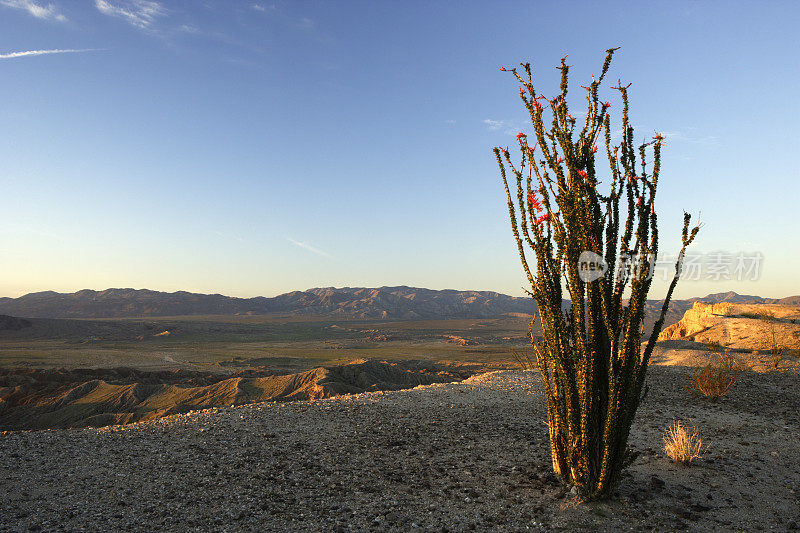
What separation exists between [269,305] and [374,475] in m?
166

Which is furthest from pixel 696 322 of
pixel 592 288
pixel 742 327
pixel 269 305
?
pixel 269 305

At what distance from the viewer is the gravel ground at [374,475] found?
4969 millimetres

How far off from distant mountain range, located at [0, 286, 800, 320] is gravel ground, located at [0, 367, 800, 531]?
434 feet

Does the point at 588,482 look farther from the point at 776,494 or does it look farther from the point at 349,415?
the point at 349,415

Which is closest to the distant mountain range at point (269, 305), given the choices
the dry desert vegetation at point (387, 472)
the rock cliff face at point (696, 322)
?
the rock cliff face at point (696, 322)

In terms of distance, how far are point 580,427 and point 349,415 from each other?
18.2ft

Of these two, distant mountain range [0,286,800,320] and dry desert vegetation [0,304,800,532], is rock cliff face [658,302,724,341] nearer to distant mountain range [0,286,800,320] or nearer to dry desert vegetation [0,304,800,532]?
dry desert vegetation [0,304,800,532]

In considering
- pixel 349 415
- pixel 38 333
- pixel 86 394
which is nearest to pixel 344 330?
pixel 38 333

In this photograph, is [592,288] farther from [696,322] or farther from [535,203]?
[696,322]

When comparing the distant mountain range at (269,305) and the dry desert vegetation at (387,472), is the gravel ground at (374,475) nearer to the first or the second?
the dry desert vegetation at (387,472)

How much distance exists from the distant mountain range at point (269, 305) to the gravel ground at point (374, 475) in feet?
434

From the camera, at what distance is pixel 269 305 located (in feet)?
537

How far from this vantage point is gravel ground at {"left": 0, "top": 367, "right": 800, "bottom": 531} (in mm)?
4969

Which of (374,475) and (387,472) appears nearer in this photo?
(374,475)
